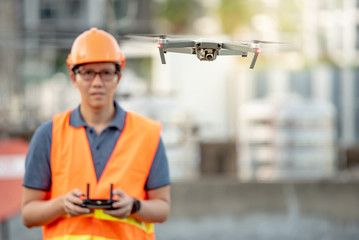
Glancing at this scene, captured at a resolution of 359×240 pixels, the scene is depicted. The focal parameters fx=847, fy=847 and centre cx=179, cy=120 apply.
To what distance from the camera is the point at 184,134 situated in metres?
13.9

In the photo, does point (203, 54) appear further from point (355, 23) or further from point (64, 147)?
point (355, 23)

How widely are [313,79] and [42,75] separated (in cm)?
1286

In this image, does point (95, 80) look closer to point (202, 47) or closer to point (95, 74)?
point (95, 74)

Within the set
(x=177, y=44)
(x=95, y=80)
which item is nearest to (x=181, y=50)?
(x=177, y=44)

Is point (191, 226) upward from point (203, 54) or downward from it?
downward

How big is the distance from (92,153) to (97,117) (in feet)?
0.67

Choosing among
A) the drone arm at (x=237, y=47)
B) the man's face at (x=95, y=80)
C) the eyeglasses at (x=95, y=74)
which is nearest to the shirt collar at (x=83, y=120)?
the man's face at (x=95, y=80)

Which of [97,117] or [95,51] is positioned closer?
[95,51]

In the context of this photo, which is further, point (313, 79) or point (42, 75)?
point (42, 75)

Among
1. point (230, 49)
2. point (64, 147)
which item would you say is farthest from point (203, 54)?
point (64, 147)

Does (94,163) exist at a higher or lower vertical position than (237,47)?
lower

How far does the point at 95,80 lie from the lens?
386cm

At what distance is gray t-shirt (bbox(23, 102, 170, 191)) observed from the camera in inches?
153

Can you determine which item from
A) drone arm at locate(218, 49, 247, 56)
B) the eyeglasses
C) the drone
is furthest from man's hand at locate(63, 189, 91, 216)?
drone arm at locate(218, 49, 247, 56)
